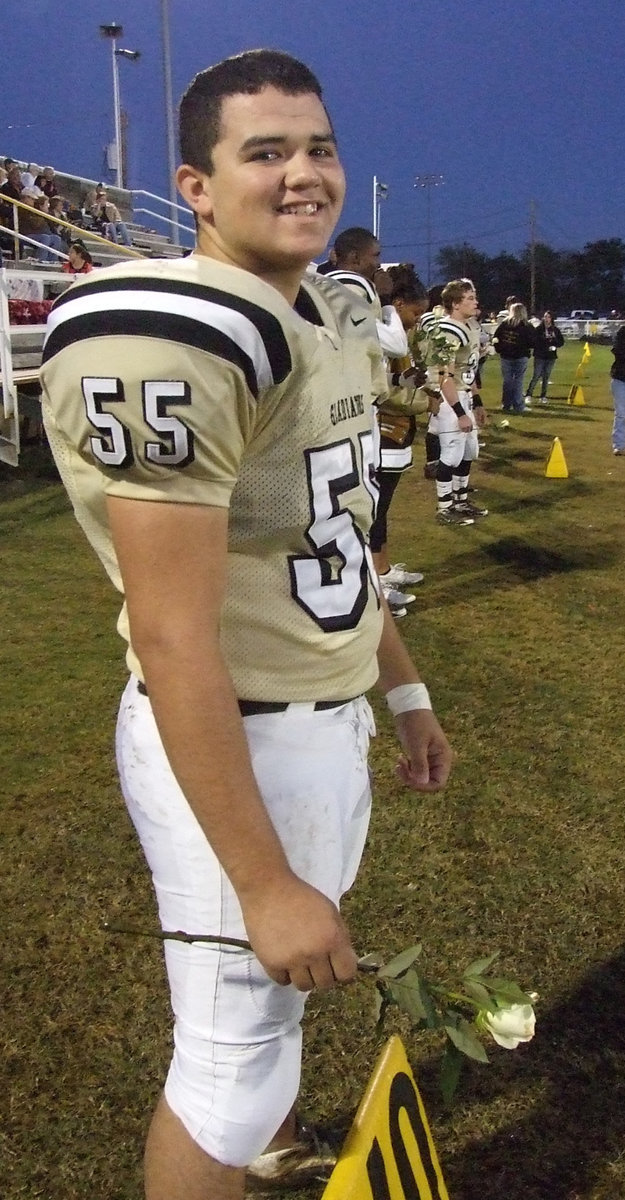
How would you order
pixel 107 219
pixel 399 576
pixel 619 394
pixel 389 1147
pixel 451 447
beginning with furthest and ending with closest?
pixel 107 219, pixel 619 394, pixel 451 447, pixel 399 576, pixel 389 1147

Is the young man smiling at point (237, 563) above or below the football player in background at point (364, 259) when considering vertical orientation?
below

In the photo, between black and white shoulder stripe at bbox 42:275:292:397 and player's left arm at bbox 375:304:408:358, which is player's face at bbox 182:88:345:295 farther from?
player's left arm at bbox 375:304:408:358

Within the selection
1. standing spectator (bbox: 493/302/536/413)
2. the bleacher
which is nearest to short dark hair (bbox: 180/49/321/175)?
the bleacher

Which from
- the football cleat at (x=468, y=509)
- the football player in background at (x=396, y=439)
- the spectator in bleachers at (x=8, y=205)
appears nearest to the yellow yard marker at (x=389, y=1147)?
the football player in background at (x=396, y=439)

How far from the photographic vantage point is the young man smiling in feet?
3.62

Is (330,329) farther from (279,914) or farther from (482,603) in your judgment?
(482,603)

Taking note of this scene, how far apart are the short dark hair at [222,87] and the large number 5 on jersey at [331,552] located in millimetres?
418

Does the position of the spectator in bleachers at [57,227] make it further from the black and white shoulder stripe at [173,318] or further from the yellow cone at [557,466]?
the black and white shoulder stripe at [173,318]

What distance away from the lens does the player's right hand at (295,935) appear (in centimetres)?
114

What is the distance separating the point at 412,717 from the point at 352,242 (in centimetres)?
396

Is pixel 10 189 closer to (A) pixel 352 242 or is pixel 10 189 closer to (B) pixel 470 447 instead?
(B) pixel 470 447

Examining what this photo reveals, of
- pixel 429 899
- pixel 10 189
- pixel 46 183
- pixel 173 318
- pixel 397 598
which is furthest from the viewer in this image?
pixel 46 183

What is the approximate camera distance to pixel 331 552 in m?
1.38

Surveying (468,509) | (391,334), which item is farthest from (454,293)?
(391,334)
